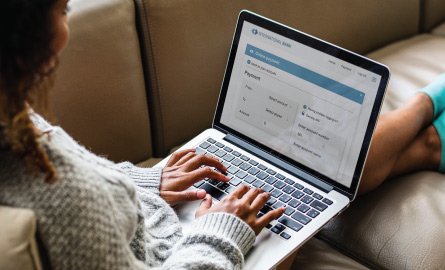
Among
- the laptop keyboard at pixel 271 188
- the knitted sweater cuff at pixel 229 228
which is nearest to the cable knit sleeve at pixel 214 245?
the knitted sweater cuff at pixel 229 228

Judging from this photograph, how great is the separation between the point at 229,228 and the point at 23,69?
1.43 ft

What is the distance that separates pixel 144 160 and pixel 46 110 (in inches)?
26.8

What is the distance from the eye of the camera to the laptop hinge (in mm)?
1161

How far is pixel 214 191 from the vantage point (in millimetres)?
1160

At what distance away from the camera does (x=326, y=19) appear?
5.45ft

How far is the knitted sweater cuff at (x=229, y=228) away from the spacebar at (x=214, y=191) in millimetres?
143

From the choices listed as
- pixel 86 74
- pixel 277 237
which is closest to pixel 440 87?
pixel 277 237

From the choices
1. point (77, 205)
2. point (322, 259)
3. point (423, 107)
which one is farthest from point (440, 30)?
point (77, 205)

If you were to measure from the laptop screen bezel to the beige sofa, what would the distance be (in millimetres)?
129

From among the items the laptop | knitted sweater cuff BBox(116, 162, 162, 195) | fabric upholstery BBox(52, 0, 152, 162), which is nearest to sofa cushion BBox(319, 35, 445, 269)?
the laptop

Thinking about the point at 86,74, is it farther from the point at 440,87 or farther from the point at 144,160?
the point at 440,87

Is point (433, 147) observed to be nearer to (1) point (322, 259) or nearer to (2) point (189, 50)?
(1) point (322, 259)

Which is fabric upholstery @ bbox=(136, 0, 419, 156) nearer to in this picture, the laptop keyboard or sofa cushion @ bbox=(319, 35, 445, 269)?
the laptop keyboard

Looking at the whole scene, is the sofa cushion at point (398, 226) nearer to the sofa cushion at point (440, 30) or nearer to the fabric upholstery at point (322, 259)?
the fabric upholstery at point (322, 259)
